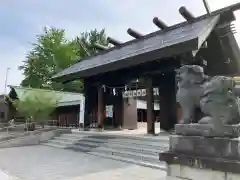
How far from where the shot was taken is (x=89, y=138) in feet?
39.9

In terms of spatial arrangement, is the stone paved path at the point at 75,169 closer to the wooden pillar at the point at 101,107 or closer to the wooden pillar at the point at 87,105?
the wooden pillar at the point at 101,107

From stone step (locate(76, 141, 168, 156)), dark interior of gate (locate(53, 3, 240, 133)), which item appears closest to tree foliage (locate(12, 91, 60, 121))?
dark interior of gate (locate(53, 3, 240, 133))

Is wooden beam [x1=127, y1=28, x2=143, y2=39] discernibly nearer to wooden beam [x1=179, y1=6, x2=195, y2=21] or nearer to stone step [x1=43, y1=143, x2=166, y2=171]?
wooden beam [x1=179, y1=6, x2=195, y2=21]

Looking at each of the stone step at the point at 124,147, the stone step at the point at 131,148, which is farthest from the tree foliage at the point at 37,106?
the stone step at the point at 131,148

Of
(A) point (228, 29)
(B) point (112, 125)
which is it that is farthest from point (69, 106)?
(A) point (228, 29)

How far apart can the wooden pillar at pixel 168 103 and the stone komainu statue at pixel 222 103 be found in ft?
29.4

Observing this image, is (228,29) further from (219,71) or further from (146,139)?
(146,139)

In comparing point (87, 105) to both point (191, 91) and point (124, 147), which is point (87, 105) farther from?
point (191, 91)

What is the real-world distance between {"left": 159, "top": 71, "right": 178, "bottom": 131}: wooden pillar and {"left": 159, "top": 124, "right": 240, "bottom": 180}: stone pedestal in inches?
347

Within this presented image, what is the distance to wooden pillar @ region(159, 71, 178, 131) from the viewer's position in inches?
496

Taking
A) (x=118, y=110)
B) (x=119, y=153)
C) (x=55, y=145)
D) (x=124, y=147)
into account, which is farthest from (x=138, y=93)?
(x=55, y=145)

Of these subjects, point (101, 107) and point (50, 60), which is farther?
point (50, 60)

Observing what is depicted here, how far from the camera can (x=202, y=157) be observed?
350 cm

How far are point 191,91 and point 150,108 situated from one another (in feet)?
25.7
